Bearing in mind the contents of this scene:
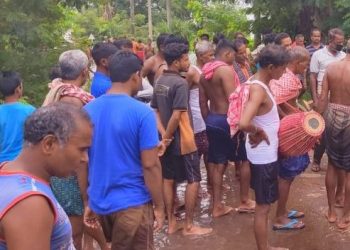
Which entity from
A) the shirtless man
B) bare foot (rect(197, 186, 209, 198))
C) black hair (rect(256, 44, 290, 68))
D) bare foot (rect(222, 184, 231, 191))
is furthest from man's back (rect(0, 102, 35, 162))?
bare foot (rect(222, 184, 231, 191))

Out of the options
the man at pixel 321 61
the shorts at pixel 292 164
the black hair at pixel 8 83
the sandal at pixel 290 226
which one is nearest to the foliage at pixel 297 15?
the man at pixel 321 61

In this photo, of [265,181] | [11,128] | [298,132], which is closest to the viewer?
[11,128]

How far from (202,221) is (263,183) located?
1441 millimetres

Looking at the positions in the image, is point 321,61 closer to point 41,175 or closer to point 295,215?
point 295,215

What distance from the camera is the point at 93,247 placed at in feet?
16.1

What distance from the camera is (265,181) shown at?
423cm

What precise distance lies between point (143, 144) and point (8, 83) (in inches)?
68.4

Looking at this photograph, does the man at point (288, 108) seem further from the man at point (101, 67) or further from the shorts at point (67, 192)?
the shorts at point (67, 192)

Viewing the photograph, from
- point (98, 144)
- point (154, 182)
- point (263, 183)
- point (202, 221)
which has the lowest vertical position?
point (202, 221)

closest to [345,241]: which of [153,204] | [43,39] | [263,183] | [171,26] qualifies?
[263,183]

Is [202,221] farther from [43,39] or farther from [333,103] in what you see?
[43,39]

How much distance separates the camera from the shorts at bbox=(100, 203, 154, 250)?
3217 mm

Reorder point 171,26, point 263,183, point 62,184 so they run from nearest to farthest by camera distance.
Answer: point 62,184 → point 263,183 → point 171,26

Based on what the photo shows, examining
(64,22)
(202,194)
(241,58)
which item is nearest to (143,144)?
(202,194)
